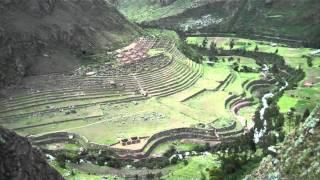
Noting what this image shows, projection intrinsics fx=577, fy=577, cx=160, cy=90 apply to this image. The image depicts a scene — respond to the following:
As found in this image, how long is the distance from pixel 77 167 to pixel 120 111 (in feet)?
37.3

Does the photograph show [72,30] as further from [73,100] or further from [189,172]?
[189,172]

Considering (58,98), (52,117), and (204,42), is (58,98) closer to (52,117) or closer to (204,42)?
(52,117)

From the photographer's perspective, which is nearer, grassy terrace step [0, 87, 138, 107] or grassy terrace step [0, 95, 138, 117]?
grassy terrace step [0, 95, 138, 117]

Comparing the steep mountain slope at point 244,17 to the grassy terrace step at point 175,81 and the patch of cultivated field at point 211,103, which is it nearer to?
the grassy terrace step at point 175,81

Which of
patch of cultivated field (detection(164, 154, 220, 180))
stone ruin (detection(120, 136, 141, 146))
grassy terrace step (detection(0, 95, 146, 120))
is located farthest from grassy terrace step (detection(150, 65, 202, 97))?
patch of cultivated field (detection(164, 154, 220, 180))

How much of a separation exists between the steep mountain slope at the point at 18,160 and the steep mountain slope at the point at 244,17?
84.4m

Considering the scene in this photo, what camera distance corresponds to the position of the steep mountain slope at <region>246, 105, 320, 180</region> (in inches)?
545

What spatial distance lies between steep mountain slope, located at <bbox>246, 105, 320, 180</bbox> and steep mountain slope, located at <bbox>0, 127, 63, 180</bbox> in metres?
7.62

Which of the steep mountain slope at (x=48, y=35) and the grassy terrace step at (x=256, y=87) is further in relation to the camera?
the grassy terrace step at (x=256, y=87)

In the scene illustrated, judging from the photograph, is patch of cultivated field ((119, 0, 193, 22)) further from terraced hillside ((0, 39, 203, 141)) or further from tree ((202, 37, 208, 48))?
terraced hillside ((0, 39, 203, 141))

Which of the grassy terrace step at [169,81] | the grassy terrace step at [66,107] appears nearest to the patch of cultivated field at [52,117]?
the grassy terrace step at [66,107]

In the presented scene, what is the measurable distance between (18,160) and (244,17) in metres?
100

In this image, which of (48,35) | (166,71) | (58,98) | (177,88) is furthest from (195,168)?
(48,35)

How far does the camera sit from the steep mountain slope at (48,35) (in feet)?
195
